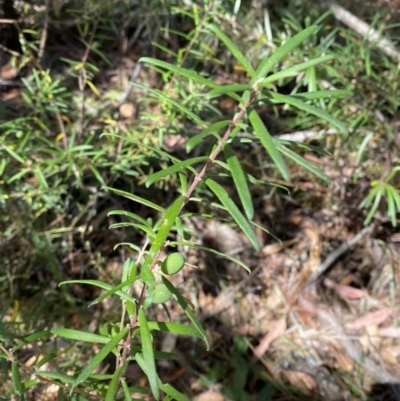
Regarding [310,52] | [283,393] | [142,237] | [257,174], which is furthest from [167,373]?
[310,52]

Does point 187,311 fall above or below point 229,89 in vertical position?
below

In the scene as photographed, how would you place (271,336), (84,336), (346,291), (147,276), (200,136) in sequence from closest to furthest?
(200,136) → (147,276) → (84,336) → (271,336) → (346,291)

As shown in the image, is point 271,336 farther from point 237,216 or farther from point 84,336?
point 237,216

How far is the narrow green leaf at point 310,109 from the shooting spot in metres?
0.77

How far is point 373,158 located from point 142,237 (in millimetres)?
1254

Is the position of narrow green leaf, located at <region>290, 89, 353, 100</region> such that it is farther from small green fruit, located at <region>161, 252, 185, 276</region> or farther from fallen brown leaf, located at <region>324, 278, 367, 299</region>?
fallen brown leaf, located at <region>324, 278, 367, 299</region>

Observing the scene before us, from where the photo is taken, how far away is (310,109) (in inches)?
31.0

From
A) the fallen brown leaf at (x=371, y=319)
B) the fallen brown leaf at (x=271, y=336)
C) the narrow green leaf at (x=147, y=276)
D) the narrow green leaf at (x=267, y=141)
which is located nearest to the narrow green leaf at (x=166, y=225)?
the narrow green leaf at (x=147, y=276)

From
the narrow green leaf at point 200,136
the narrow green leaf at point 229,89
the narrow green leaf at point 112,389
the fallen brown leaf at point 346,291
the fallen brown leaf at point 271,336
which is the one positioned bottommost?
the fallen brown leaf at point 271,336

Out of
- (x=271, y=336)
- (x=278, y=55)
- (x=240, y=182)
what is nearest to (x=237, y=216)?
(x=240, y=182)

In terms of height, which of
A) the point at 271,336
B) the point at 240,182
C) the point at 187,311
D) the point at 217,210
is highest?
the point at 240,182

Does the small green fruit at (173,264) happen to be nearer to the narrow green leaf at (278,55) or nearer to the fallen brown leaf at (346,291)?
the narrow green leaf at (278,55)

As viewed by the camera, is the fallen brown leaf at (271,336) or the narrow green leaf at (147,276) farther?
the fallen brown leaf at (271,336)

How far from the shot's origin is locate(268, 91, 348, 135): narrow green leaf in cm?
77
